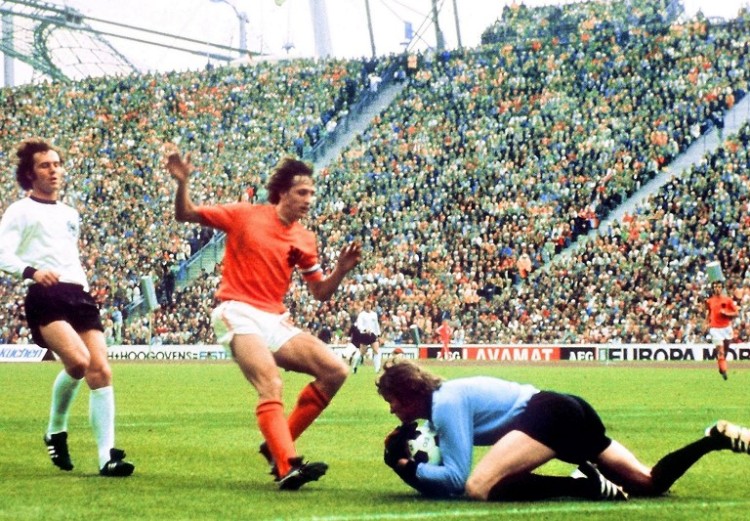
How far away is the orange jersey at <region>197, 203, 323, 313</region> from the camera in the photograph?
31.3 ft

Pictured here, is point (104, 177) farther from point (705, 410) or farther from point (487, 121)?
point (705, 410)

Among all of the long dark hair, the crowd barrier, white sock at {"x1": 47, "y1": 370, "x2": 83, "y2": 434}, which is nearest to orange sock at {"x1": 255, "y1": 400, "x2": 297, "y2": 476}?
white sock at {"x1": 47, "y1": 370, "x2": 83, "y2": 434}

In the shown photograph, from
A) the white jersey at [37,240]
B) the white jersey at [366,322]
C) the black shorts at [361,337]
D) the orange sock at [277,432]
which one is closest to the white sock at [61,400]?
the white jersey at [37,240]

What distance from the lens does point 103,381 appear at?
10062mm

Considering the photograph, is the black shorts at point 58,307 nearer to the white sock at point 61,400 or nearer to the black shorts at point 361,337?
the white sock at point 61,400

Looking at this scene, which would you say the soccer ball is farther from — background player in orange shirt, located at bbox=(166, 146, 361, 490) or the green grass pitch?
background player in orange shirt, located at bbox=(166, 146, 361, 490)

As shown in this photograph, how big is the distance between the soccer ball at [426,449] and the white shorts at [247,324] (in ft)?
5.59

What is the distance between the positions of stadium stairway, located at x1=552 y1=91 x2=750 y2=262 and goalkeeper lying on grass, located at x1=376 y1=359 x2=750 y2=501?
3417 cm

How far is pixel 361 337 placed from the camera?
3403 centimetres

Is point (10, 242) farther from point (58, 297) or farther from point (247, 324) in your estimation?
point (247, 324)

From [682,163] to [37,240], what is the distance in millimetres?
35982

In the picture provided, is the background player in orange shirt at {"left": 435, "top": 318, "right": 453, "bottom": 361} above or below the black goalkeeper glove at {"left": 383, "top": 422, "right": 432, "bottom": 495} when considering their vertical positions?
below

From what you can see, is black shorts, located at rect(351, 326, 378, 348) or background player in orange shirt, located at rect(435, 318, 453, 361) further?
background player in orange shirt, located at rect(435, 318, 453, 361)

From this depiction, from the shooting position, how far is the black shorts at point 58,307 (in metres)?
10.1
